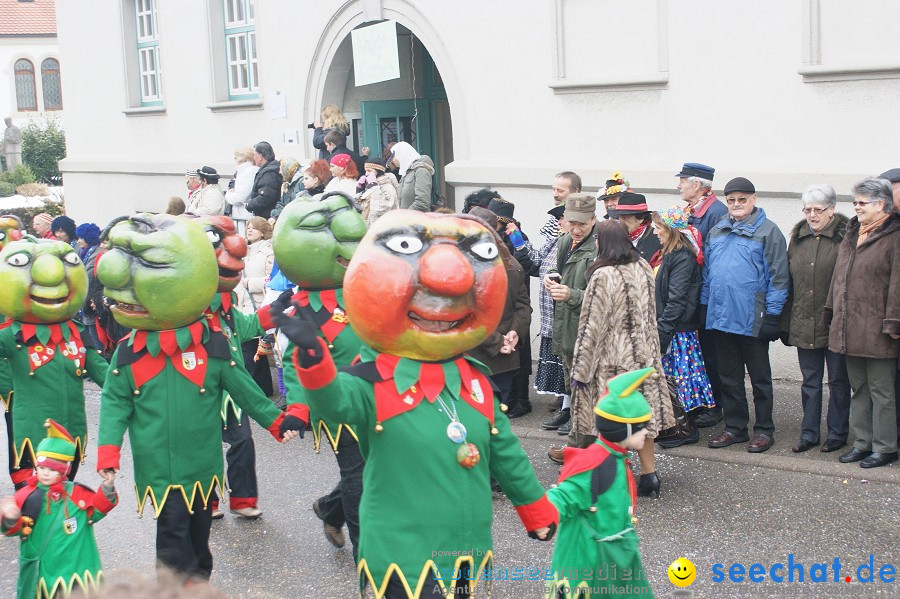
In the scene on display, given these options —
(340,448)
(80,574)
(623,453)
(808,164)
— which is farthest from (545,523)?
(808,164)

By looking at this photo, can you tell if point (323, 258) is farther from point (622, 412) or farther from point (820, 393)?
point (820, 393)

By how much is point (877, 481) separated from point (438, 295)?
13.3 ft

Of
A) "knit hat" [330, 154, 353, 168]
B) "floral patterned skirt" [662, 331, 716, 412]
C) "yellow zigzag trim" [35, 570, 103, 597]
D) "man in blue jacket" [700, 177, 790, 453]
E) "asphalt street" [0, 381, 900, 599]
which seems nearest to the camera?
"yellow zigzag trim" [35, 570, 103, 597]

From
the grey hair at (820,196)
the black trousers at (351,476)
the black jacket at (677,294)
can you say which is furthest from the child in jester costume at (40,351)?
the grey hair at (820,196)

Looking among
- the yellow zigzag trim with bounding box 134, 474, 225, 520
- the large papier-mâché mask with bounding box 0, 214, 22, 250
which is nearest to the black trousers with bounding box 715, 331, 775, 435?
the yellow zigzag trim with bounding box 134, 474, 225, 520

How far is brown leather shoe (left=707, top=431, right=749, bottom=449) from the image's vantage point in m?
7.77

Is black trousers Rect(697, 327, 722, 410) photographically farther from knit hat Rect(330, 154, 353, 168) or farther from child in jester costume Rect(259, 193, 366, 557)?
knit hat Rect(330, 154, 353, 168)

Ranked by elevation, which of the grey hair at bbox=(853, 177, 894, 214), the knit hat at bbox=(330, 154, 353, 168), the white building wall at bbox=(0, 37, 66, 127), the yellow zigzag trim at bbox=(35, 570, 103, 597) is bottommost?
the yellow zigzag trim at bbox=(35, 570, 103, 597)

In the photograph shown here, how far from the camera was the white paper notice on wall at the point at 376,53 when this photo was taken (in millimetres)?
12977

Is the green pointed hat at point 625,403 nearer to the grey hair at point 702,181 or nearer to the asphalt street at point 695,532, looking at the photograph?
the asphalt street at point 695,532

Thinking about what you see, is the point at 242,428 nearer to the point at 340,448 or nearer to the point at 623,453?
the point at 340,448

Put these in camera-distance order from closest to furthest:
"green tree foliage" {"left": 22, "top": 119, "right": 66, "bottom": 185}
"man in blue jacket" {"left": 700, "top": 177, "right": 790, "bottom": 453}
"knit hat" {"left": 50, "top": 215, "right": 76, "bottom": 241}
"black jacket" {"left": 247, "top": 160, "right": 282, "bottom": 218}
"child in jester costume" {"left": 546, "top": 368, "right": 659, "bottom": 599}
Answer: "child in jester costume" {"left": 546, "top": 368, "right": 659, "bottom": 599}
"man in blue jacket" {"left": 700, "top": 177, "right": 790, "bottom": 453}
"knit hat" {"left": 50, "top": 215, "right": 76, "bottom": 241}
"black jacket" {"left": 247, "top": 160, "right": 282, "bottom": 218}
"green tree foliage" {"left": 22, "top": 119, "right": 66, "bottom": 185}

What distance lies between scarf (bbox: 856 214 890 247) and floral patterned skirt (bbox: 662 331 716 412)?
137cm

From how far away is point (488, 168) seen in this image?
11.7 metres
